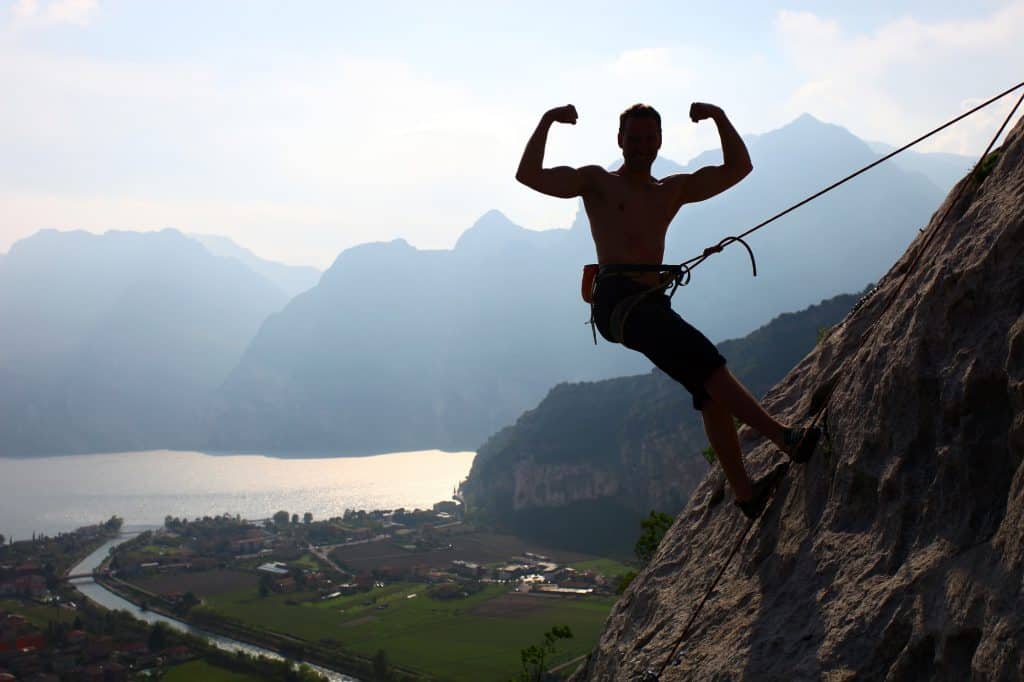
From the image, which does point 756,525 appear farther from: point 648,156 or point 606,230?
point 648,156

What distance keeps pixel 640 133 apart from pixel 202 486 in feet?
522

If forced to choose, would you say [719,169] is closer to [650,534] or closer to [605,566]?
[650,534]

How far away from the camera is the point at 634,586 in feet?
22.8

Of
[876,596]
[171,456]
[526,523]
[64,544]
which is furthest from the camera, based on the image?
[171,456]

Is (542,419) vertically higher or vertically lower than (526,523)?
higher

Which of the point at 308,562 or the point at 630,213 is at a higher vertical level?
the point at 630,213

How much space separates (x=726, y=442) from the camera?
17.1ft

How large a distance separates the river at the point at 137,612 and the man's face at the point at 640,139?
53.4m

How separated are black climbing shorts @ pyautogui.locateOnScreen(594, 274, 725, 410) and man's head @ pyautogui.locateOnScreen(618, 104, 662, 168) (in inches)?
31.3

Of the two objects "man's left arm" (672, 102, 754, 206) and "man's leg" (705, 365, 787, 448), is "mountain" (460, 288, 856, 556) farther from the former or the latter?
"man's leg" (705, 365, 787, 448)

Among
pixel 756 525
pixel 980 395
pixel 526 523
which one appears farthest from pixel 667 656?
pixel 526 523

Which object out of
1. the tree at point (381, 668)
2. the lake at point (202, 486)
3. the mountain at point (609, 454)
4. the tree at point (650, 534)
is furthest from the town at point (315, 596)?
the tree at point (650, 534)

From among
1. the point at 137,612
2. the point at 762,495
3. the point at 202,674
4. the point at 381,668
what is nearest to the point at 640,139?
the point at 762,495

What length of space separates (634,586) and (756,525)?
76.9 inches
